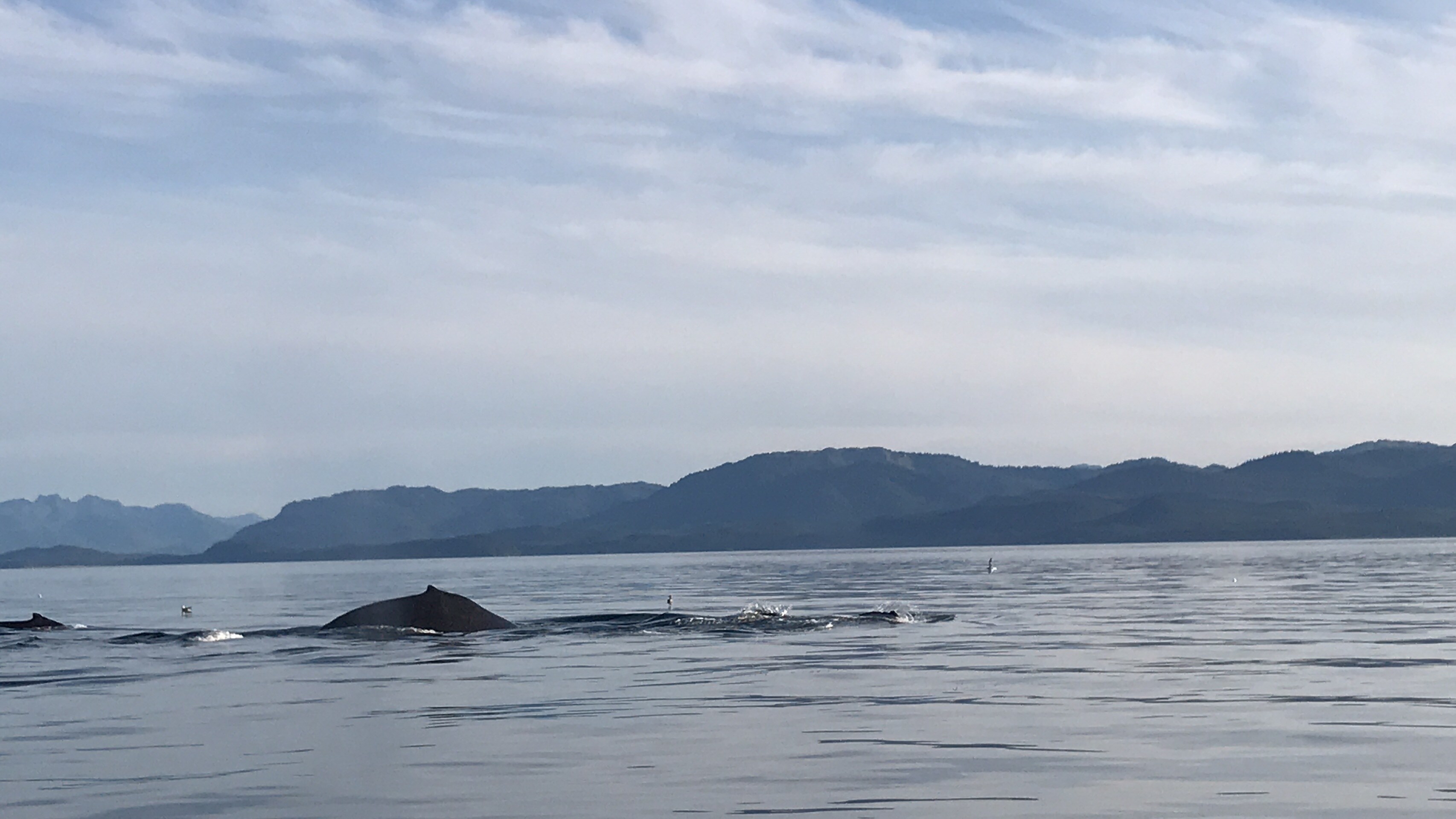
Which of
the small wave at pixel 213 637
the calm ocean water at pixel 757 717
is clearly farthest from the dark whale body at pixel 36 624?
the small wave at pixel 213 637

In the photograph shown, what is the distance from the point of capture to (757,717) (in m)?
20.1

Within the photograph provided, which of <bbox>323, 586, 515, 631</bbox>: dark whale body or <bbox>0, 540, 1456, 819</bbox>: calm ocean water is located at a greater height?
<bbox>323, 586, 515, 631</bbox>: dark whale body

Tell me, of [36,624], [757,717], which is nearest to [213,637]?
[36,624]

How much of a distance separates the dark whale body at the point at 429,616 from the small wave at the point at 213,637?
226 centimetres

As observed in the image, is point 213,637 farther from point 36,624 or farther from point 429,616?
point 36,624

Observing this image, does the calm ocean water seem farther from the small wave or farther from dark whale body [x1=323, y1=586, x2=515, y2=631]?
dark whale body [x1=323, y1=586, x2=515, y2=631]

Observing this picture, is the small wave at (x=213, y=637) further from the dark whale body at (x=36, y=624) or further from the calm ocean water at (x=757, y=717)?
the dark whale body at (x=36, y=624)

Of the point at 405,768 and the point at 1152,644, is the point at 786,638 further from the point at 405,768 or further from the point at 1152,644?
the point at 405,768

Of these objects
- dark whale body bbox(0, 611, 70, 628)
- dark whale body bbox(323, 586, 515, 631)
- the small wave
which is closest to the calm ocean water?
the small wave

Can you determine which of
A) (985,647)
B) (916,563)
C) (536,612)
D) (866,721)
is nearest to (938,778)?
(866,721)

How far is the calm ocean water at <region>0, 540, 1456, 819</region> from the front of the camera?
14055 mm

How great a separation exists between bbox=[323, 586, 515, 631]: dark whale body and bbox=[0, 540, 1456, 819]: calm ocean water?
41.7 inches

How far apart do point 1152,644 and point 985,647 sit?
130 inches

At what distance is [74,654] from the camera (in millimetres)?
34188
